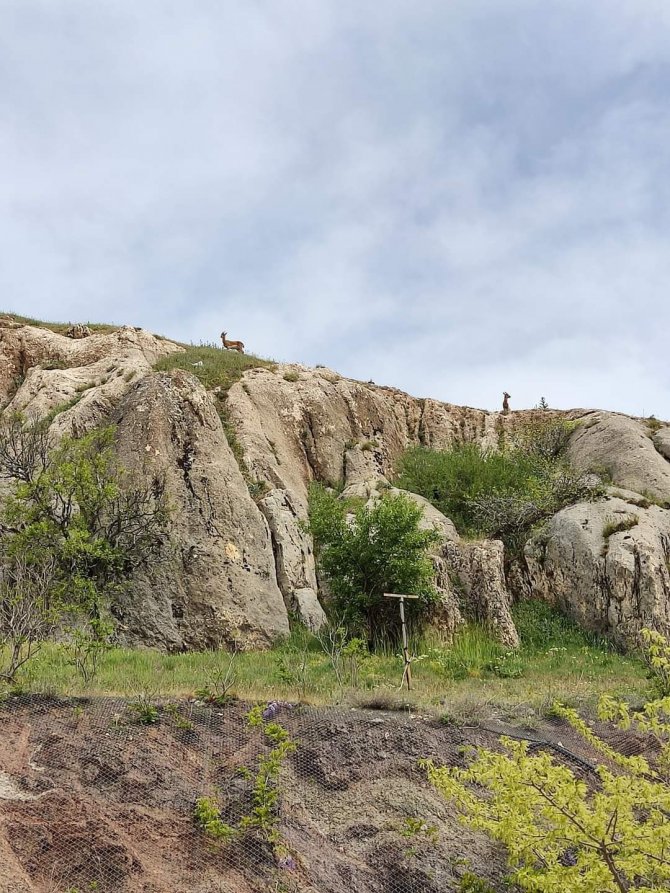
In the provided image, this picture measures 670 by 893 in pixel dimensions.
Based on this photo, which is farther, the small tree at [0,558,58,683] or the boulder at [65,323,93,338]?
the boulder at [65,323,93,338]

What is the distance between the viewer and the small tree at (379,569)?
16594mm

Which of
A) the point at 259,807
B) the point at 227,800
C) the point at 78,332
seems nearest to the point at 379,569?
the point at 227,800

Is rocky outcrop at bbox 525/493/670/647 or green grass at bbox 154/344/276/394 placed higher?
green grass at bbox 154/344/276/394

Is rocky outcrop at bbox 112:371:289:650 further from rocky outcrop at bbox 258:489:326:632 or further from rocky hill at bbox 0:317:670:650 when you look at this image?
rocky outcrop at bbox 258:489:326:632

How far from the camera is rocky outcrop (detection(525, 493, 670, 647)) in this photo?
17156 mm

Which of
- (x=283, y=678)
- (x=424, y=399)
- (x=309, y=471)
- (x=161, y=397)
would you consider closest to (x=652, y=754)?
(x=283, y=678)

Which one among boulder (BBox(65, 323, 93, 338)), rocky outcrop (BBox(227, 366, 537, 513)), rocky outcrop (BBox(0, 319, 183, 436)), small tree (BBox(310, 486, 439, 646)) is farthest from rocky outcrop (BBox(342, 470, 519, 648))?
boulder (BBox(65, 323, 93, 338))

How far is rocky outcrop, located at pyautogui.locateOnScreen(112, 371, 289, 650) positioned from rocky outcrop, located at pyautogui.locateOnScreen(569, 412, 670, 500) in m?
12.4

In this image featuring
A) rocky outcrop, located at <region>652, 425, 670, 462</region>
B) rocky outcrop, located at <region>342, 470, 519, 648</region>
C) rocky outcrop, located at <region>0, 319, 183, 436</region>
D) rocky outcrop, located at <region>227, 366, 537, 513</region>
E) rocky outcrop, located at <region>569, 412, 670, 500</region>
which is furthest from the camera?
rocky outcrop, located at <region>652, 425, 670, 462</region>

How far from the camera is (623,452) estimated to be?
24.6 meters

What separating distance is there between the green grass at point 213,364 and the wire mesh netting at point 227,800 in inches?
601

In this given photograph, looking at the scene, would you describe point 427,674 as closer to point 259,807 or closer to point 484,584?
point 484,584

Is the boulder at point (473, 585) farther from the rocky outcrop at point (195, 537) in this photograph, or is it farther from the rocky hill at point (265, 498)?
the rocky outcrop at point (195, 537)

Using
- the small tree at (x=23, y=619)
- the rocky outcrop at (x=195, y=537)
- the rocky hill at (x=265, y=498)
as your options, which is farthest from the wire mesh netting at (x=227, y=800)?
the rocky hill at (x=265, y=498)
